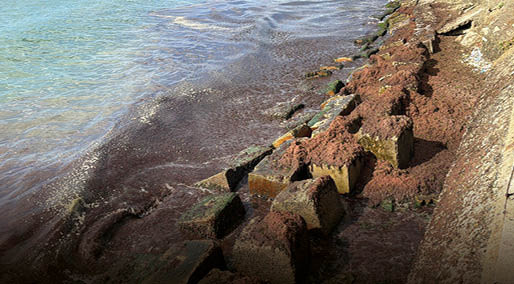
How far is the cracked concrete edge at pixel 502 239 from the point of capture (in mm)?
1680

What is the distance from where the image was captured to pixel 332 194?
3.19m

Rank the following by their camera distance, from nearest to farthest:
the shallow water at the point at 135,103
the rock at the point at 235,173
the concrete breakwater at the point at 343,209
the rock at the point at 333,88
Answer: the concrete breakwater at the point at 343,209
the rock at the point at 235,173
the shallow water at the point at 135,103
the rock at the point at 333,88

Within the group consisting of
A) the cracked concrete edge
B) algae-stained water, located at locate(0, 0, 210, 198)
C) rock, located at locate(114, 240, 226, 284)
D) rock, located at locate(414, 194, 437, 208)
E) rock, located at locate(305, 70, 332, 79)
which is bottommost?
algae-stained water, located at locate(0, 0, 210, 198)

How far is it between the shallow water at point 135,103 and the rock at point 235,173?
231 millimetres

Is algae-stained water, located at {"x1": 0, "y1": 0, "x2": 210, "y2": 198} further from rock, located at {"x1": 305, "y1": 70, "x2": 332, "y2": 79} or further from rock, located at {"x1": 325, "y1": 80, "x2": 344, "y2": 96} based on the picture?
rock, located at {"x1": 325, "y1": 80, "x2": 344, "y2": 96}

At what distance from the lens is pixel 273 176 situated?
370cm

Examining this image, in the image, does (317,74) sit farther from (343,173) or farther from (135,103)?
(343,173)

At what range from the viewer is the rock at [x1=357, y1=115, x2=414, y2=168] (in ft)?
11.4

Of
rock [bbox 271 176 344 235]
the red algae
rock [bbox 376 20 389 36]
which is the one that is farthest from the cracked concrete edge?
Result: rock [bbox 376 20 389 36]

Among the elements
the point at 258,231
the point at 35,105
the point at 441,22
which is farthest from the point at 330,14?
the point at 258,231

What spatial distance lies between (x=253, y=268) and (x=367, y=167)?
1.64 metres

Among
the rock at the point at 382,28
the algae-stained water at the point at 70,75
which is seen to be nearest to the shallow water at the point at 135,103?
the algae-stained water at the point at 70,75

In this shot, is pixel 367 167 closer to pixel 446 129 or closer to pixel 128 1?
pixel 446 129

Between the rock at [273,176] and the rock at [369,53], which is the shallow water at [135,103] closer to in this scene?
the rock at [369,53]
